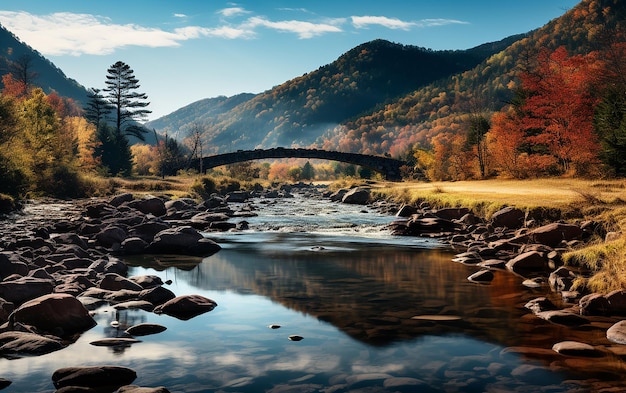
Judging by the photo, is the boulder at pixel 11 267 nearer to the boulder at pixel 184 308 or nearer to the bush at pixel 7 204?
the boulder at pixel 184 308

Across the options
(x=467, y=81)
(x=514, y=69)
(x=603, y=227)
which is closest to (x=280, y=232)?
(x=603, y=227)

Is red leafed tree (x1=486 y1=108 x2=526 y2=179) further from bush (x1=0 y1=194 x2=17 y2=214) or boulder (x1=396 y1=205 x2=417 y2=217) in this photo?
bush (x1=0 y1=194 x2=17 y2=214)

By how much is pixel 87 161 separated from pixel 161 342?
67.6m

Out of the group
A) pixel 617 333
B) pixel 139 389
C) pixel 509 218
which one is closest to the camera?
pixel 139 389

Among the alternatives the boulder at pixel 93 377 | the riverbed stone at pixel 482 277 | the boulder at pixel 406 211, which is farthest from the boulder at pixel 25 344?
the boulder at pixel 406 211

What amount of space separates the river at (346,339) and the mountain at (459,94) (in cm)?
11513

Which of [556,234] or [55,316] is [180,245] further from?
[556,234]

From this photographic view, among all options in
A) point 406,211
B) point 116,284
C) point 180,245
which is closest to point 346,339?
point 116,284

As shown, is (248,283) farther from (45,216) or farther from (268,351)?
(45,216)

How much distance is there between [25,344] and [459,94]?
171 m

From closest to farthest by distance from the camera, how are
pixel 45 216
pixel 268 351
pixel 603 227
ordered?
Answer: pixel 268 351, pixel 603 227, pixel 45 216

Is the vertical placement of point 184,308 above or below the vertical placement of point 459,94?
below

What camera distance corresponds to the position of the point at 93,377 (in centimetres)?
805

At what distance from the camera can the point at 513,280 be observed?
606 inches
